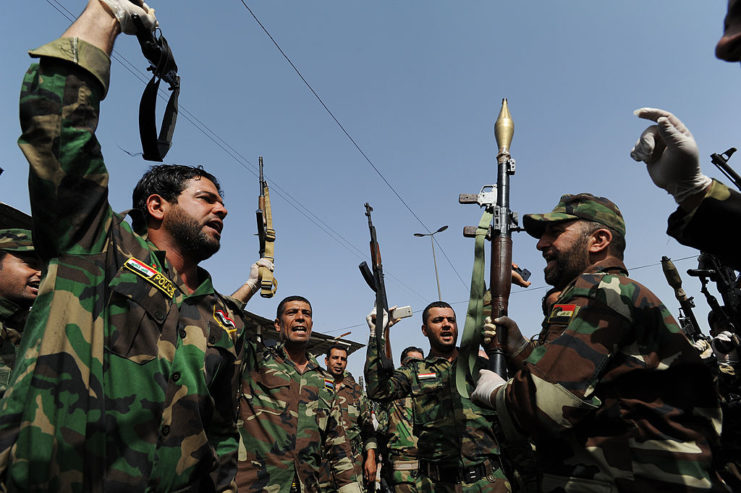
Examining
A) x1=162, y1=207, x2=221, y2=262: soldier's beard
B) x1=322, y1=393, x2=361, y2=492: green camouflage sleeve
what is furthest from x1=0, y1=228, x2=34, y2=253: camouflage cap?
x1=322, y1=393, x2=361, y2=492: green camouflage sleeve

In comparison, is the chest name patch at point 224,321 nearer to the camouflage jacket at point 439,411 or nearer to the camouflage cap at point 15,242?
the camouflage cap at point 15,242

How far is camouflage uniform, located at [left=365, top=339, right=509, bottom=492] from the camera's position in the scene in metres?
4.95

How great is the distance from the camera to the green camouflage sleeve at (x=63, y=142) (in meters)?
1.53

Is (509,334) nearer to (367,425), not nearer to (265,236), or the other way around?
(265,236)

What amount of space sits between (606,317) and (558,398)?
18.1 inches

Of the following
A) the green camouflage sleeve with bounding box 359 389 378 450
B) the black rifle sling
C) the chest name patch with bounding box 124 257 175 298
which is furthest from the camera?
the green camouflage sleeve with bounding box 359 389 378 450

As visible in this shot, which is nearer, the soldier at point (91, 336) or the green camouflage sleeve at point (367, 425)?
the soldier at point (91, 336)

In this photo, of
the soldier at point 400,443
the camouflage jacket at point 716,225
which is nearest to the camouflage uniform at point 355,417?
the soldier at point 400,443

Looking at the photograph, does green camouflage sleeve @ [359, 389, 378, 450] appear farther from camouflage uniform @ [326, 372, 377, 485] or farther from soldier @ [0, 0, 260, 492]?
Result: soldier @ [0, 0, 260, 492]

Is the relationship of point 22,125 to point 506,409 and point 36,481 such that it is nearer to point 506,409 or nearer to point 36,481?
point 36,481

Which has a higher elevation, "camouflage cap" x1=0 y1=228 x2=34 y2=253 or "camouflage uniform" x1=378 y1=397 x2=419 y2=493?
"camouflage cap" x1=0 y1=228 x2=34 y2=253

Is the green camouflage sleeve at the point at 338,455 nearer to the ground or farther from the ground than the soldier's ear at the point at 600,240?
nearer to the ground

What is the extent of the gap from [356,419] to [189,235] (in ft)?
20.9

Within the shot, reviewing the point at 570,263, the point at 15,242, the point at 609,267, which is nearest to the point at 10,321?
the point at 15,242
